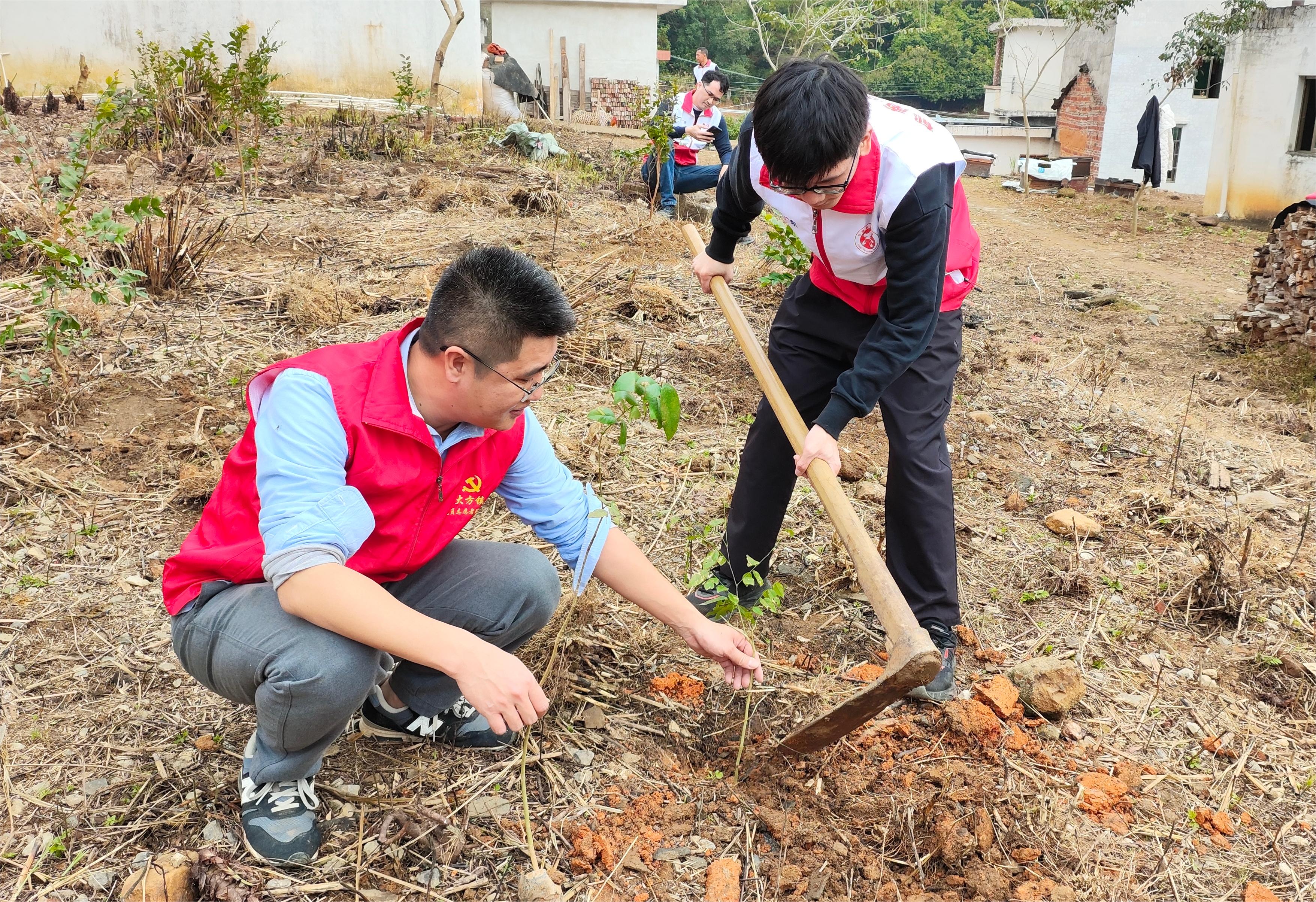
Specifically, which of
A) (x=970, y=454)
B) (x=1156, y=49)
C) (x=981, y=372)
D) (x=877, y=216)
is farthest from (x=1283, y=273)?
(x=1156, y=49)

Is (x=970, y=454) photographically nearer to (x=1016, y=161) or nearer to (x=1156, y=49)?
(x=1156, y=49)

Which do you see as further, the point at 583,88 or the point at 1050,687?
the point at 583,88

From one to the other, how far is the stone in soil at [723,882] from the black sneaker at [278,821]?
77cm

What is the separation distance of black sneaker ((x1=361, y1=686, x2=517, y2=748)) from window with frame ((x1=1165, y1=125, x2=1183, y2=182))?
18.0m

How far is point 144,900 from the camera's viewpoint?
1.73 m

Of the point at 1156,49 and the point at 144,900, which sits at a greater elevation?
the point at 1156,49

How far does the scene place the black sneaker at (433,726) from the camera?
2227mm

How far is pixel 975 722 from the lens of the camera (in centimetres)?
239

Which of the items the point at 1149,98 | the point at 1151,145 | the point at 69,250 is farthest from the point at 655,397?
the point at 1149,98

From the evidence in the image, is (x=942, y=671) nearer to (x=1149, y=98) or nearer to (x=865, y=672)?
(x=865, y=672)

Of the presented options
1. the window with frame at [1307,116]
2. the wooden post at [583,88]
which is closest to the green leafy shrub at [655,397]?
the window with frame at [1307,116]

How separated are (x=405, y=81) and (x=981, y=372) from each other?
7244 mm

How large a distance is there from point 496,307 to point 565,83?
19106mm

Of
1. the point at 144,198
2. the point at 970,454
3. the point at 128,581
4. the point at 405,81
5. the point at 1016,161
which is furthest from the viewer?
the point at 1016,161
